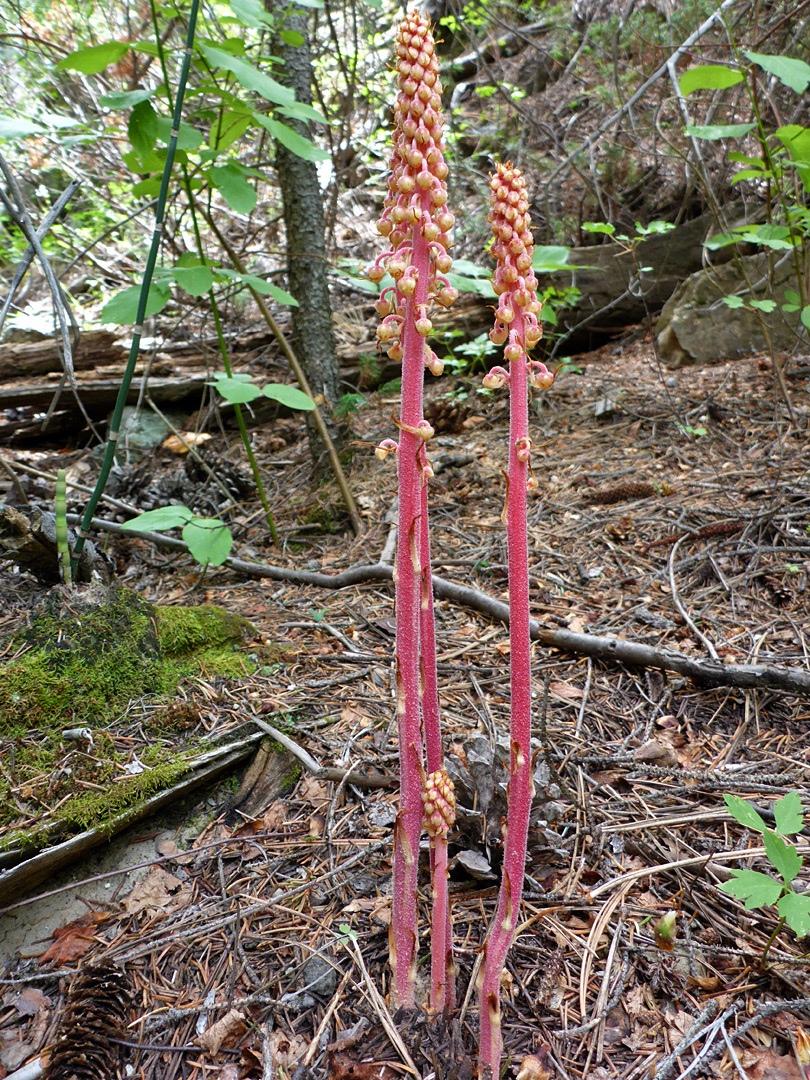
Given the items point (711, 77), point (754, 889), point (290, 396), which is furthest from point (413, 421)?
A: point (711, 77)

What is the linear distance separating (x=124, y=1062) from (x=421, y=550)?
48.4 inches

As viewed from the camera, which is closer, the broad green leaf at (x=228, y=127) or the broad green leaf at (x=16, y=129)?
the broad green leaf at (x=16, y=129)

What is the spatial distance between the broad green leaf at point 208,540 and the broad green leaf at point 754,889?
2.11 metres

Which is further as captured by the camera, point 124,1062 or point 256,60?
point 256,60

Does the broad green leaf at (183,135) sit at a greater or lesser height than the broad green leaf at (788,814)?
greater

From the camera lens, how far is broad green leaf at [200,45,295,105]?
2.20 m

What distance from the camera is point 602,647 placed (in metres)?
2.34

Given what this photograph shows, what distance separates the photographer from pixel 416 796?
4.26ft

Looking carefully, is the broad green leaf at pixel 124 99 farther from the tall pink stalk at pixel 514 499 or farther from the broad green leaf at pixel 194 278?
the tall pink stalk at pixel 514 499

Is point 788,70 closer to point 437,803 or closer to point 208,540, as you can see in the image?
point 437,803

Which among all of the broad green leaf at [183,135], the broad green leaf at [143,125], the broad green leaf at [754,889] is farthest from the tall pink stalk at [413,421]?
the broad green leaf at [143,125]

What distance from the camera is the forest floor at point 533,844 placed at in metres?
1.32

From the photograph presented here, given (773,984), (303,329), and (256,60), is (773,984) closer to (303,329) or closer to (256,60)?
(256,60)

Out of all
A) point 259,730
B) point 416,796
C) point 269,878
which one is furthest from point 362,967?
point 259,730
